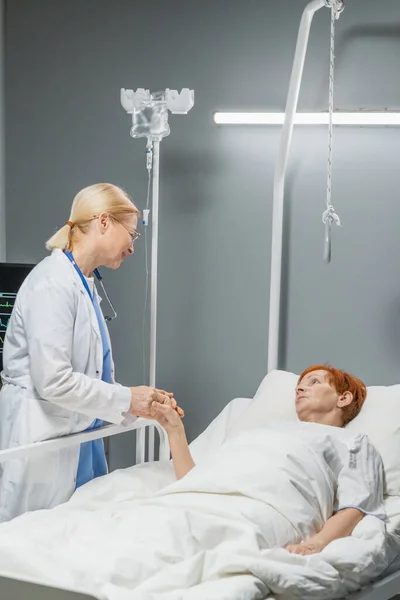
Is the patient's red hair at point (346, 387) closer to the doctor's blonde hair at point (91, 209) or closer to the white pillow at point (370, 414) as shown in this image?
the white pillow at point (370, 414)

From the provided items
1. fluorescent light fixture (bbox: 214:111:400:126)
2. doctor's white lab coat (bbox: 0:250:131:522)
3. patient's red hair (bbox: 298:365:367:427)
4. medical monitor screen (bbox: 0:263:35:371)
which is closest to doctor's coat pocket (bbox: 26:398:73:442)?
doctor's white lab coat (bbox: 0:250:131:522)

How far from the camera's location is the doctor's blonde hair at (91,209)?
2.68 metres

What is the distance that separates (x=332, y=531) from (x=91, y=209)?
1.11 metres

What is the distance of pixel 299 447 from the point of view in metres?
2.42

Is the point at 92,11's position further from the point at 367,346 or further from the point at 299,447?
the point at 299,447

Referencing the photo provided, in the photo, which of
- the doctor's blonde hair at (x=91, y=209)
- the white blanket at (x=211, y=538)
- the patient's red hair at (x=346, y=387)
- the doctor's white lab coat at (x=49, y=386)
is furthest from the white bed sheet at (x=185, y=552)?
the doctor's blonde hair at (x=91, y=209)

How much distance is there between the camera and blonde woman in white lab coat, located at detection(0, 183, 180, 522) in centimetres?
252

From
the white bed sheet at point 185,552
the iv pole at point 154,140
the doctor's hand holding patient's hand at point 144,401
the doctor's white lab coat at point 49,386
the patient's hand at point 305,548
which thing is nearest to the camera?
the white bed sheet at point 185,552

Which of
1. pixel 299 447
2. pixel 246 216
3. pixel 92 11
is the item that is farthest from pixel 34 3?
pixel 299 447

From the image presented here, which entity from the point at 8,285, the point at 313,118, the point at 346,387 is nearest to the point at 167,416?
the point at 346,387

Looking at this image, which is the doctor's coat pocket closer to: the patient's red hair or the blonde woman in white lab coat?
the blonde woman in white lab coat

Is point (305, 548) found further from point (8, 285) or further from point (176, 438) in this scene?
point (8, 285)

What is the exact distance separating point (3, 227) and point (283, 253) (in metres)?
1.18

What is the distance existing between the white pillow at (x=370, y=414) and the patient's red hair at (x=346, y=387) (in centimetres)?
3
